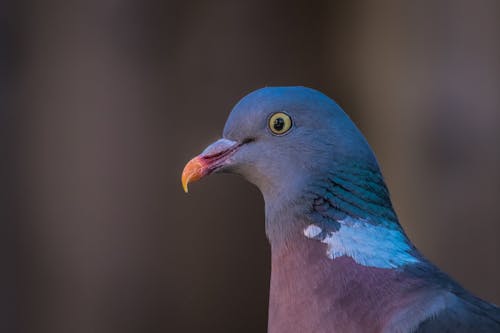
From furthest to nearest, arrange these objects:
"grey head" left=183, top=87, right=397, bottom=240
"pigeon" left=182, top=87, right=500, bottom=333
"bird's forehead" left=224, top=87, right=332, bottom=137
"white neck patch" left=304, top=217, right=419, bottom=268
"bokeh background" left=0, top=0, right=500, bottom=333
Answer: "bokeh background" left=0, top=0, right=500, bottom=333, "bird's forehead" left=224, top=87, right=332, bottom=137, "grey head" left=183, top=87, right=397, bottom=240, "white neck patch" left=304, top=217, right=419, bottom=268, "pigeon" left=182, top=87, right=500, bottom=333

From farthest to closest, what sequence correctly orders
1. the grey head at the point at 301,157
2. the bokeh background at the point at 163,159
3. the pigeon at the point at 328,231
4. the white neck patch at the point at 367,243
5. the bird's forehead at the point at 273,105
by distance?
the bokeh background at the point at 163,159 → the bird's forehead at the point at 273,105 → the grey head at the point at 301,157 → the white neck patch at the point at 367,243 → the pigeon at the point at 328,231

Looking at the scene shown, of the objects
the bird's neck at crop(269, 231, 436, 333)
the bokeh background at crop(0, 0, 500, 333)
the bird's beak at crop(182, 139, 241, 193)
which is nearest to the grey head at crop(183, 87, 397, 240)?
the bird's beak at crop(182, 139, 241, 193)

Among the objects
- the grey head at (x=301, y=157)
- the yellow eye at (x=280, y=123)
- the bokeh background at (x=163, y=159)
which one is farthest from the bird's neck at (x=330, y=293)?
the bokeh background at (x=163, y=159)

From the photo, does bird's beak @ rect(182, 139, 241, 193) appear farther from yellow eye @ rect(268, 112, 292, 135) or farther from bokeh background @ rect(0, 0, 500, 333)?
bokeh background @ rect(0, 0, 500, 333)

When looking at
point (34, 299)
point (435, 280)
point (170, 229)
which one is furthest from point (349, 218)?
point (34, 299)

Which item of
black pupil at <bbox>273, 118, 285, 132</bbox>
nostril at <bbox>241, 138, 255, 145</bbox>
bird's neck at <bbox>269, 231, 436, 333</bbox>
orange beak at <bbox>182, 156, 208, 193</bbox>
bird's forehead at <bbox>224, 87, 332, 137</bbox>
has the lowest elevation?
bird's neck at <bbox>269, 231, 436, 333</bbox>

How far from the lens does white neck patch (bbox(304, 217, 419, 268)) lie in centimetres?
211

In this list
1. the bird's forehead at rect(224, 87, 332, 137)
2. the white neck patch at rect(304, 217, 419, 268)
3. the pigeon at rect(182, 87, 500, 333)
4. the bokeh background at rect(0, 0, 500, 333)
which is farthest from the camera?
the bokeh background at rect(0, 0, 500, 333)

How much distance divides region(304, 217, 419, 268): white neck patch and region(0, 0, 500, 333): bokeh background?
291 cm

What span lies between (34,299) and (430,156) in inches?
110

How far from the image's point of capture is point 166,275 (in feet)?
16.4

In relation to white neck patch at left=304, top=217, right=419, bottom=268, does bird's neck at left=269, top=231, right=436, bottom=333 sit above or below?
below

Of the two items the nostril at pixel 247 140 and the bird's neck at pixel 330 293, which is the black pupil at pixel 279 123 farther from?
the bird's neck at pixel 330 293

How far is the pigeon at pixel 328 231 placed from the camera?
1977mm
